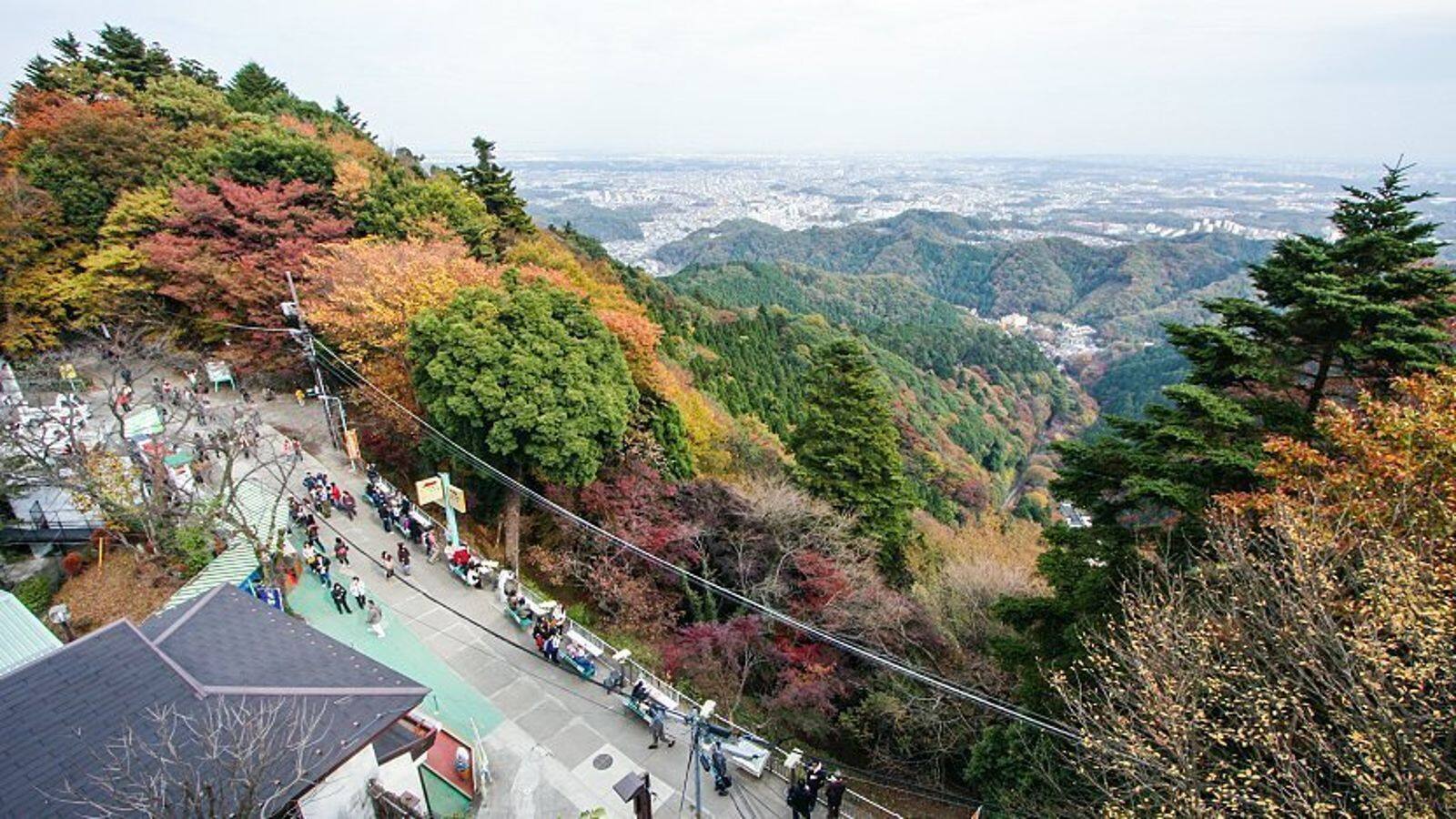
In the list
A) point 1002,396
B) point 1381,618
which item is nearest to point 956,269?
point 1002,396

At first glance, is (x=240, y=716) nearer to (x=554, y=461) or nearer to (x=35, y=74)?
(x=554, y=461)

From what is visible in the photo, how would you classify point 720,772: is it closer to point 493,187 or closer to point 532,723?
point 532,723

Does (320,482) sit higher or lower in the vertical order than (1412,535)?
lower

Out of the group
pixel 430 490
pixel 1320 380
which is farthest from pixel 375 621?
pixel 1320 380

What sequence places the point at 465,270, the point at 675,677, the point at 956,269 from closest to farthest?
the point at 675,677
the point at 465,270
the point at 956,269

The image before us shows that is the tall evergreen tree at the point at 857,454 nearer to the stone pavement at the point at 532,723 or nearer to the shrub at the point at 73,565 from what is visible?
the stone pavement at the point at 532,723

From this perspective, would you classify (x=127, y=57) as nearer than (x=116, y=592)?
No
